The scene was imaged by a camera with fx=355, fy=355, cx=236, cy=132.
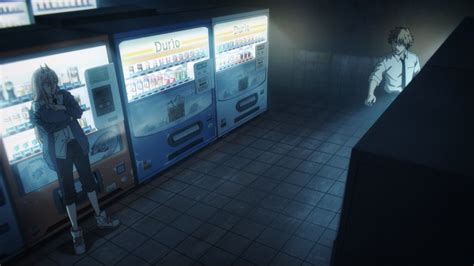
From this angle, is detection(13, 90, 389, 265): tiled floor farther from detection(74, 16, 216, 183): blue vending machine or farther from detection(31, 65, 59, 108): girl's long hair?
detection(31, 65, 59, 108): girl's long hair

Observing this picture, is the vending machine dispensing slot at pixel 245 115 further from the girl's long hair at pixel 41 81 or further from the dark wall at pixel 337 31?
the girl's long hair at pixel 41 81

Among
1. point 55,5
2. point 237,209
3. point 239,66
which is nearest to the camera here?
point 237,209

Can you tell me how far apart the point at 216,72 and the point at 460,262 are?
5.29 meters

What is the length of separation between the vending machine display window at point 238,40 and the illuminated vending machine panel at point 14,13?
467cm

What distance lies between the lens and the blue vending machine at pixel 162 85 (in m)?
4.64

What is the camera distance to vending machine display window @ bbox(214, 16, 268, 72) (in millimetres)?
5977

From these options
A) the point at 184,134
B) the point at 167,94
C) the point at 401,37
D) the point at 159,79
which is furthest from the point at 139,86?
the point at 401,37

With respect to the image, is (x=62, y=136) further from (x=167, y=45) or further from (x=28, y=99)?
(x=167, y=45)

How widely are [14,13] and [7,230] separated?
229 inches

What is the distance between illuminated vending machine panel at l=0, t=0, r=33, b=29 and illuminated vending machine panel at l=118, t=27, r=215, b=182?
177 inches

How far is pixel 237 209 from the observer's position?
15.2 feet

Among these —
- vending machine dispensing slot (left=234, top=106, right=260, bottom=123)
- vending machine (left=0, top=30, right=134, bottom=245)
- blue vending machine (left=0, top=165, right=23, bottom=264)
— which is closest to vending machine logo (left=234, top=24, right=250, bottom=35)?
vending machine dispensing slot (left=234, top=106, right=260, bottom=123)

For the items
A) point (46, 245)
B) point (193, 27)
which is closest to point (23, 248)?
point (46, 245)

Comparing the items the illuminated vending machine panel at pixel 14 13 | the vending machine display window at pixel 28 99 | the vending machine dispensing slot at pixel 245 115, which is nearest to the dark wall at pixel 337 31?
the vending machine dispensing slot at pixel 245 115
